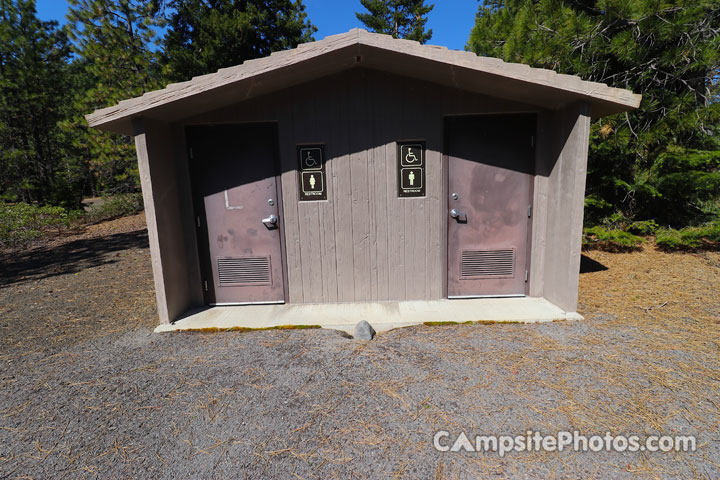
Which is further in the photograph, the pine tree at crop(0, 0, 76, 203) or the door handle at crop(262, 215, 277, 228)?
the pine tree at crop(0, 0, 76, 203)

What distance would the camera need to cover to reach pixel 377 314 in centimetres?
388

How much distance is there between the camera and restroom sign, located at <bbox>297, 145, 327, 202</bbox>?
4008mm

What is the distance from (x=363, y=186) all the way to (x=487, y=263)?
175cm

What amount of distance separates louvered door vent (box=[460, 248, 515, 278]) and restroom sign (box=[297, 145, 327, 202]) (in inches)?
73.7

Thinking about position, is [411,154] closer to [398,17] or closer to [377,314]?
[377,314]

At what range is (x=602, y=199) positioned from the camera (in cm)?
595

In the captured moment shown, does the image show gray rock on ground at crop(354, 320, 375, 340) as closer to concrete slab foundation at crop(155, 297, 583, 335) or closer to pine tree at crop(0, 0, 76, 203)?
concrete slab foundation at crop(155, 297, 583, 335)

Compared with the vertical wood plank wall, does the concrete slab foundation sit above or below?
below

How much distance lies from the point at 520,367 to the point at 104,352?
143 inches

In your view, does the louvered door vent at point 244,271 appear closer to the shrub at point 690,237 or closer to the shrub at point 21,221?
the shrub at point 690,237

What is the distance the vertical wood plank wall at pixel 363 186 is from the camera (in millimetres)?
3902

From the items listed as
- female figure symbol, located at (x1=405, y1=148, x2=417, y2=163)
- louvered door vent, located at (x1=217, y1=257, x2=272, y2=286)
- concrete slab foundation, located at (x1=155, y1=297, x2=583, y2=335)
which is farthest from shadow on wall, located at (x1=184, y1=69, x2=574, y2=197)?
concrete slab foundation, located at (x1=155, y1=297, x2=583, y2=335)

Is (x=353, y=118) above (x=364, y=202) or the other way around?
above

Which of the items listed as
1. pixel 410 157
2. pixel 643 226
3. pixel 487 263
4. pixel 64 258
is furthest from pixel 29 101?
pixel 643 226
